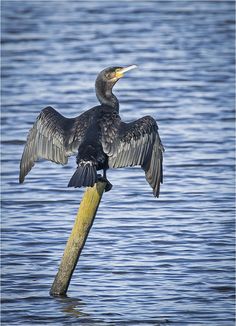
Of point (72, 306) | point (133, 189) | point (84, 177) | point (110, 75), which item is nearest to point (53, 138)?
point (110, 75)

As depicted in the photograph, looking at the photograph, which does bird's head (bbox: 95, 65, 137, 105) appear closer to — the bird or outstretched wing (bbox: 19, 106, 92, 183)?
the bird

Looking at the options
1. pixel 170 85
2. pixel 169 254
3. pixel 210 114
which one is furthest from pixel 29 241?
pixel 170 85

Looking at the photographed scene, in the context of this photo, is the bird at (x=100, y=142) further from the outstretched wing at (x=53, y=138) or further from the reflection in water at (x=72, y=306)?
the reflection in water at (x=72, y=306)

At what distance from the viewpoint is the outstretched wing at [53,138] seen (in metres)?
9.45

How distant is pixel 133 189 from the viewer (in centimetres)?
1381

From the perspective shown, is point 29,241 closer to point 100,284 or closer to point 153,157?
point 100,284

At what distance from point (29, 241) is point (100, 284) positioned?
153cm

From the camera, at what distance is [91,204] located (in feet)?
29.2

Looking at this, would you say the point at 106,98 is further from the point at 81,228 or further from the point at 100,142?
the point at 81,228

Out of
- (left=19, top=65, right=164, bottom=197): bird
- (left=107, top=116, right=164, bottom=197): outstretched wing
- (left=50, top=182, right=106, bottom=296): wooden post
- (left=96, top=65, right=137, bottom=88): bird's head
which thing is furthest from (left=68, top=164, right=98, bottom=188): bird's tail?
(left=96, top=65, right=137, bottom=88): bird's head

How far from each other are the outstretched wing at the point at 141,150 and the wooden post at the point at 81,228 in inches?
16.8

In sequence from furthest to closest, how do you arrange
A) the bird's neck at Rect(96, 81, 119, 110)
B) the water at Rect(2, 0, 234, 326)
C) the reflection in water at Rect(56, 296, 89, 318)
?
the water at Rect(2, 0, 234, 326) < the bird's neck at Rect(96, 81, 119, 110) < the reflection in water at Rect(56, 296, 89, 318)

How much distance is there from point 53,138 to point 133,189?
4335 millimetres

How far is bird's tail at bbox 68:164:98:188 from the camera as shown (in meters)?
8.66
